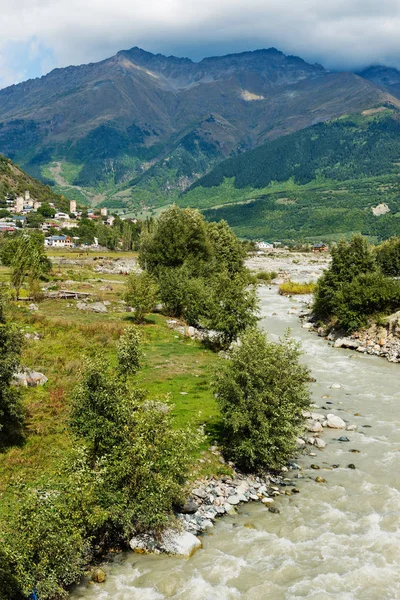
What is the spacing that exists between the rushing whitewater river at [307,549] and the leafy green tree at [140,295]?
101ft

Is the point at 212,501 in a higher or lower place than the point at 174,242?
lower

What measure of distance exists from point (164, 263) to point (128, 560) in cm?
5520

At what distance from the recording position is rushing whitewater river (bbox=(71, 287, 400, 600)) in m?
15.7

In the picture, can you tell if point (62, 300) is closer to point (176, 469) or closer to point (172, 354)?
point (172, 354)

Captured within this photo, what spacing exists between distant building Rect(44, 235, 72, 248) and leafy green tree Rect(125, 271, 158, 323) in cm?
12236

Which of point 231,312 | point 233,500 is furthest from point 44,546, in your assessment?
point 231,312

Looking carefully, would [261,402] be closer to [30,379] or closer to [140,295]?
[30,379]

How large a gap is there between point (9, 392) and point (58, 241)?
16020 centimetres

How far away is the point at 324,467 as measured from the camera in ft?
79.8

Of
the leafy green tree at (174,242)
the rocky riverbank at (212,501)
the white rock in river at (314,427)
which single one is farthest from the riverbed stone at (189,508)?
the leafy green tree at (174,242)

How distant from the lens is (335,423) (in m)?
29.7

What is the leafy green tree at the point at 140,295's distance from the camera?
5344cm

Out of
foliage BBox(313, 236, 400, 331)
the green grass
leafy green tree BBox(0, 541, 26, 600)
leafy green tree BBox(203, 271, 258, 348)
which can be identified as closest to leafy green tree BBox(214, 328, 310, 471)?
the green grass

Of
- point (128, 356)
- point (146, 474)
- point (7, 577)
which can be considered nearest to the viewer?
point (7, 577)
